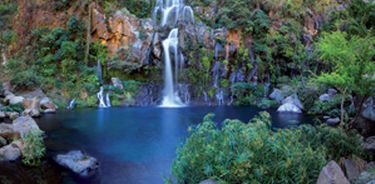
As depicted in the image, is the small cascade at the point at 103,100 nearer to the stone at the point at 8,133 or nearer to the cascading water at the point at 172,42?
the cascading water at the point at 172,42

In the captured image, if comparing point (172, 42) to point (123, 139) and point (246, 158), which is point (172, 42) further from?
point (246, 158)

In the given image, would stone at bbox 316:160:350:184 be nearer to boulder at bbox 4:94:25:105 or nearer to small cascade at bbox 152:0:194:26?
boulder at bbox 4:94:25:105

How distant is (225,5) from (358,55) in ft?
70.9

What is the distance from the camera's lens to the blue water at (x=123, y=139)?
7.88 m

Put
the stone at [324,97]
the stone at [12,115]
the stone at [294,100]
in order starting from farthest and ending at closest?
1. the stone at [294,100]
2. the stone at [324,97]
3. the stone at [12,115]

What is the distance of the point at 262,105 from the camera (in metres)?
23.6

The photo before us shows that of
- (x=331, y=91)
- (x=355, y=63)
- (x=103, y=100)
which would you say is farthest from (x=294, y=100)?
(x=103, y=100)

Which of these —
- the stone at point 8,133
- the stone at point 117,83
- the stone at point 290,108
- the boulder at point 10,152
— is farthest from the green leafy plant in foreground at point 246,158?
the stone at point 117,83

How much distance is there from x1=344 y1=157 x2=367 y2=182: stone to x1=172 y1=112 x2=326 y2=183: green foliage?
0.70 m

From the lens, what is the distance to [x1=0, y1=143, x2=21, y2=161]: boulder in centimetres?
828

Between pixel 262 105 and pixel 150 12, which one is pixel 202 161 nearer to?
pixel 262 105

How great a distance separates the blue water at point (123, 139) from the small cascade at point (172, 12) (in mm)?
11940

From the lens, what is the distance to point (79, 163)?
798 cm

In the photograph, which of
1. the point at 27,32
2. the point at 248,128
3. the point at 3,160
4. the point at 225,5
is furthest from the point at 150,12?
the point at 248,128
